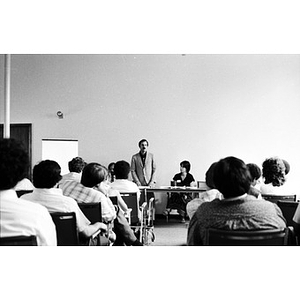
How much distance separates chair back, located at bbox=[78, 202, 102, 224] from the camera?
3211 mm

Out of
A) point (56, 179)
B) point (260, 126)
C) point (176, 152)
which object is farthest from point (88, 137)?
point (56, 179)

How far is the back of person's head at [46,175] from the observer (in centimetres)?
281

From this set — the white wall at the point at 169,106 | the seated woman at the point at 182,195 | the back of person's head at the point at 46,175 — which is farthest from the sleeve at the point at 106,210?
the white wall at the point at 169,106

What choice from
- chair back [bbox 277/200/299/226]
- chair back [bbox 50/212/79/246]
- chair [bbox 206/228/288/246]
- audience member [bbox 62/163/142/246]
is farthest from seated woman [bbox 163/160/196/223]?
chair [bbox 206/228/288/246]

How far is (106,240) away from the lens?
3.31 metres

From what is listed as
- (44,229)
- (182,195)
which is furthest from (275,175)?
(182,195)

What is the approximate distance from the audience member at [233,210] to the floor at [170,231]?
3.20 meters

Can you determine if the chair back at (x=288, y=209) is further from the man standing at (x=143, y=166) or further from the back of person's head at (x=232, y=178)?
the man standing at (x=143, y=166)

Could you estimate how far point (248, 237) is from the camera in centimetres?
196

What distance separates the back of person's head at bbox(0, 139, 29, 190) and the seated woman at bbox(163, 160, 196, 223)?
5.56 meters

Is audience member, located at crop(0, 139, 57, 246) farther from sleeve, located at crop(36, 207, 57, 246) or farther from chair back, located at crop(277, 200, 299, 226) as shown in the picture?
chair back, located at crop(277, 200, 299, 226)
